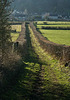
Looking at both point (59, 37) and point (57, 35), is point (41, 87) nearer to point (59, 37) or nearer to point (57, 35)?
point (59, 37)

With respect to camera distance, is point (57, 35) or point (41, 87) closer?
point (41, 87)

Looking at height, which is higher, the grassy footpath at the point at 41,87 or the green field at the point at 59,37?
the grassy footpath at the point at 41,87

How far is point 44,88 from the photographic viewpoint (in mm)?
10914

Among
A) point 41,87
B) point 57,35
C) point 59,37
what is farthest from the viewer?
point 57,35

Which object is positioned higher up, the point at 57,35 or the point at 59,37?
the point at 59,37

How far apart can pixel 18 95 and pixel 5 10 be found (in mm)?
6824

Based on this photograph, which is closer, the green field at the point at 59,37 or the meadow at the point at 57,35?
the green field at the point at 59,37

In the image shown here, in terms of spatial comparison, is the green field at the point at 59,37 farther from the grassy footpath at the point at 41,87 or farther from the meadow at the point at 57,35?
the grassy footpath at the point at 41,87

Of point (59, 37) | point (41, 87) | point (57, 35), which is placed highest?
point (41, 87)

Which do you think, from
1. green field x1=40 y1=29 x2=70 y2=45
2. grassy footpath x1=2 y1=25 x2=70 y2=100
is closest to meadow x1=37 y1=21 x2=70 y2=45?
green field x1=40 y1=29 x2=70 y2=45

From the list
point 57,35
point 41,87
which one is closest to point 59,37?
point 57,35

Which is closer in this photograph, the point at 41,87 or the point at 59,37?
the point at 41,87

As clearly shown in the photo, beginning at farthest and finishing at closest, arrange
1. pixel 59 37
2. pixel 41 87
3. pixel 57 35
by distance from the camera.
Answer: pixel 57 35 < pixel 59 37 < pixel 41 87

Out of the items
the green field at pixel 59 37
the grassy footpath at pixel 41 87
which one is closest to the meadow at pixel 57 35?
the green field at pixel 59 37
